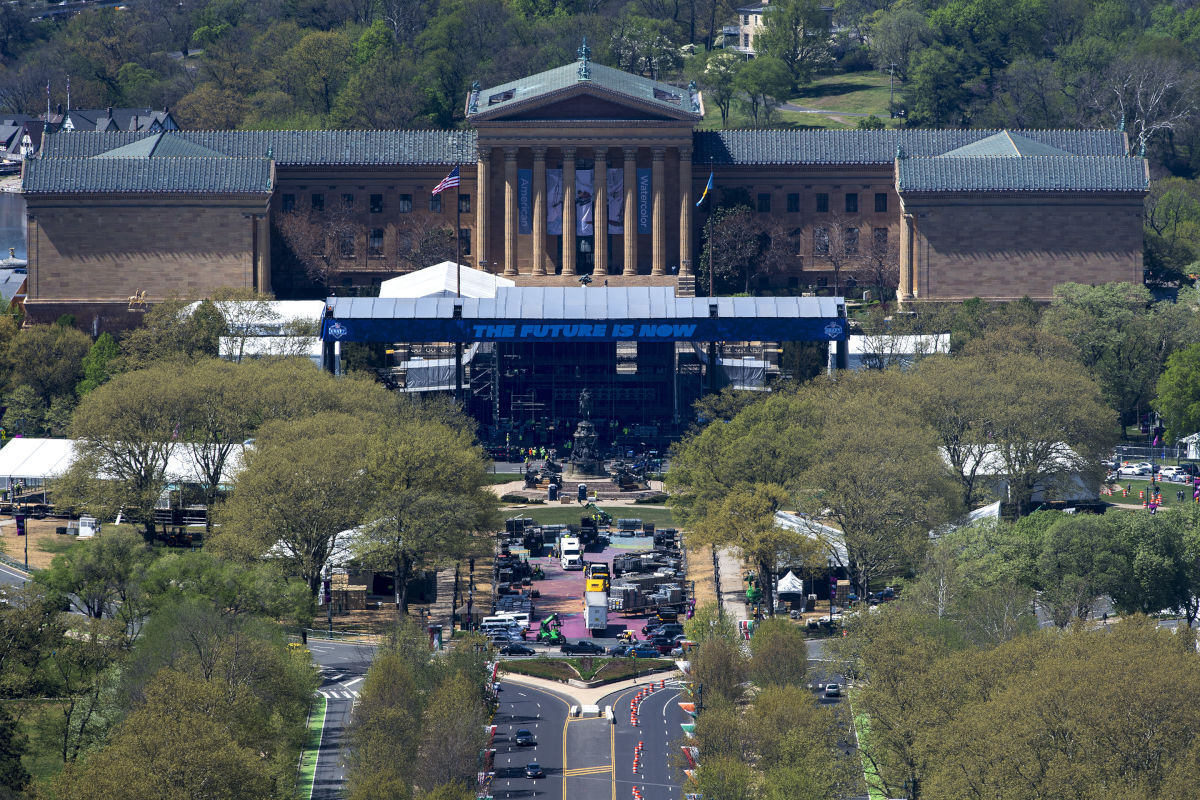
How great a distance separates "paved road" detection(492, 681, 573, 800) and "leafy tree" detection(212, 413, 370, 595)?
17133mm

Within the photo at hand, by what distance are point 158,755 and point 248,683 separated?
637 inches

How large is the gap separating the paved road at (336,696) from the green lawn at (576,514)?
30503mm

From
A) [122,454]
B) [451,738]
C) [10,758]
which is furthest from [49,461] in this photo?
[10,758]

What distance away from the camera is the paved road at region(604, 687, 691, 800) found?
121250 millimetres

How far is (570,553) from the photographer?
163500 mm

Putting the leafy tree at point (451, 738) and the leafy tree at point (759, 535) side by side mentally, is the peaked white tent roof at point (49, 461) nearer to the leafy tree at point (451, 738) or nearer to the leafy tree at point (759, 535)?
the leafy tree at point (759, 535)

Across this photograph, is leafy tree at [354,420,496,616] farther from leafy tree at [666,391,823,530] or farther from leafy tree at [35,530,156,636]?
leafy tree at [35,530,156,636]

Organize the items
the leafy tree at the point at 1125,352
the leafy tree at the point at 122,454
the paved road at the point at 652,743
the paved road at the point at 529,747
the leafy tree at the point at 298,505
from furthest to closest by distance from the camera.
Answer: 1. the leafy tree at the point at 1125,352
2. the leafy tree at the point at 122,454
3. the leafy tree at the point at 298,505
4. the paved road at the point at 652,743
5. the paved road at the point at 529,747

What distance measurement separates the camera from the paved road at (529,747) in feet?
396

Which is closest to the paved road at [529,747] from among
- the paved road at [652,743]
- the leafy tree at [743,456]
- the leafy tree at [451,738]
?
the leafy tree at [451,738]

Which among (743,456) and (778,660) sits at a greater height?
(743,456)

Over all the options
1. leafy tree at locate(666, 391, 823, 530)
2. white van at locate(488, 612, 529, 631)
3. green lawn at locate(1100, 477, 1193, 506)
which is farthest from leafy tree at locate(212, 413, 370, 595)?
green lawn at locate(1100, 477, 1193, 506)

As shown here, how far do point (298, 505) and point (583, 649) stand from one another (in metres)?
19.2

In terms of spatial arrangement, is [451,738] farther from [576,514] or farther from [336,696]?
[576,514]
